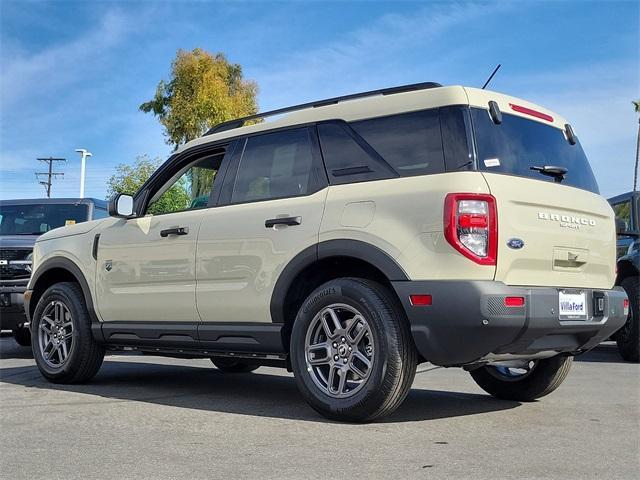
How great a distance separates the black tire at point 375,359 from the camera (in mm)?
4363

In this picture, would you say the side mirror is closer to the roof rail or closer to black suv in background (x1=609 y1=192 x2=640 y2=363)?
the roof rail

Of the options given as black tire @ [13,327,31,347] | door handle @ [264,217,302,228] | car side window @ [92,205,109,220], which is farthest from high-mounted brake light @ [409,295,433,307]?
car side window @ [92,205,109,220]

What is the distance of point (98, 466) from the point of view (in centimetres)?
361

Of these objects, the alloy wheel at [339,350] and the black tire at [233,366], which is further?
the black tire at [233,366]

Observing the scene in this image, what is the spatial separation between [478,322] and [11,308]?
611 cm

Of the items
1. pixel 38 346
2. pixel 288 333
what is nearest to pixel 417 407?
pixel 288 333

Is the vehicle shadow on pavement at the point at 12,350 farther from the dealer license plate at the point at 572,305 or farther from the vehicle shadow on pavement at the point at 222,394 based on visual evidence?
the dealer license plate at the point at 572,305

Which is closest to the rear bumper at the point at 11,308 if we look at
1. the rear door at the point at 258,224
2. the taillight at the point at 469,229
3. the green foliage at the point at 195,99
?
the rear door at the point at 258,224

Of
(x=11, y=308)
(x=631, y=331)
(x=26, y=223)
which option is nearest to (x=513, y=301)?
(x=631, y=331)

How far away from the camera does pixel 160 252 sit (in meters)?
5.86

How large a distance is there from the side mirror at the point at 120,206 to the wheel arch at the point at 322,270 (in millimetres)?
1851

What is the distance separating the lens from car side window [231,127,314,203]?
5176mm

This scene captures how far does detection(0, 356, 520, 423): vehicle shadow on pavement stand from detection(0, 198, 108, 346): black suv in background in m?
1.57

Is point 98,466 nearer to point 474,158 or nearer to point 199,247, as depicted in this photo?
point 199,247
